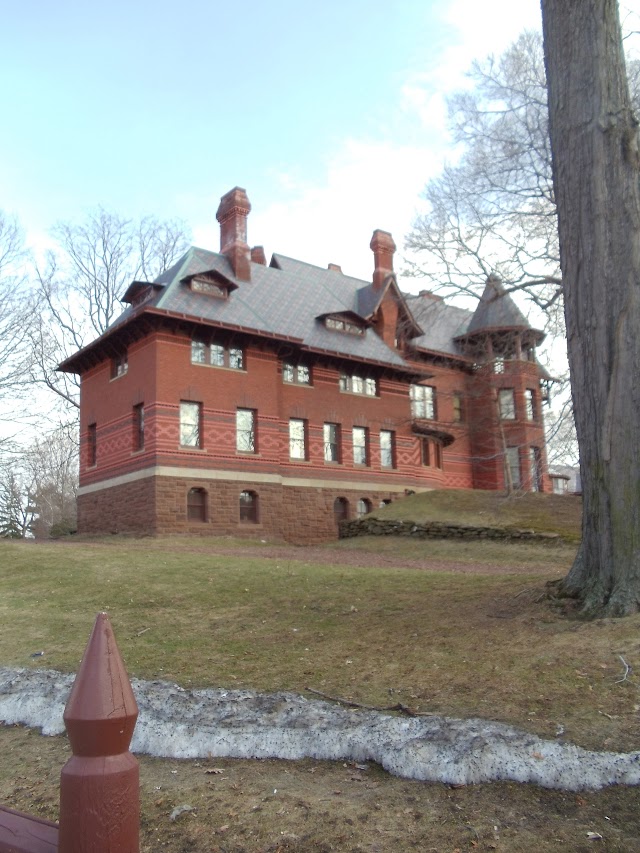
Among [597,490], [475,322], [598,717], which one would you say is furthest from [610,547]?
[475,322]

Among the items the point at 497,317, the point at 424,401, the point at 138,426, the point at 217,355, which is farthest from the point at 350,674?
the point at 497,317


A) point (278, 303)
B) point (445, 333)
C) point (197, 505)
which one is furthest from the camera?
point (445, 333)

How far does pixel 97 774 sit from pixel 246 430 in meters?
24.3

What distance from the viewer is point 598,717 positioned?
4730mm

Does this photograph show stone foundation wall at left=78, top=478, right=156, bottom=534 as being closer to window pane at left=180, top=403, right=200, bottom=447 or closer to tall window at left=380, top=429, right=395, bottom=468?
window pane at left=180, top=403, right=200, bottom=447

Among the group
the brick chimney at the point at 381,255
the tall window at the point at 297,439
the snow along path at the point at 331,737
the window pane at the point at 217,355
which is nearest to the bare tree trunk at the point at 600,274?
the snow along path at the point at 331,737

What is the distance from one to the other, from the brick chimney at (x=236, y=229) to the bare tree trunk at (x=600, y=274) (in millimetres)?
22496

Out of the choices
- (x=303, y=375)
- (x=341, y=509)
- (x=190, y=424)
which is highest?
(x=303, y=375)

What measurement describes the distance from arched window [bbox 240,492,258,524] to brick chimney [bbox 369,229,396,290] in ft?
41.7

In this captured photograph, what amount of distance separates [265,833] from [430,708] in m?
1.82

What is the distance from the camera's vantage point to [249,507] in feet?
84.9

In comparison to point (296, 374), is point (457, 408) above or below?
below

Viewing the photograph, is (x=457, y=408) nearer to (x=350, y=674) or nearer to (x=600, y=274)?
(x=600, y=274)

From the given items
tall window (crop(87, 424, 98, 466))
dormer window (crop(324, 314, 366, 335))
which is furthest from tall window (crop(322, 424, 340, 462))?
tall window (crop(87, 424, 98, 466))
